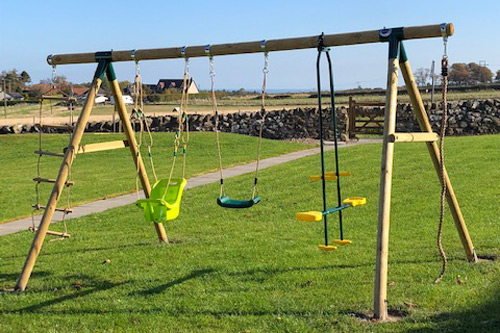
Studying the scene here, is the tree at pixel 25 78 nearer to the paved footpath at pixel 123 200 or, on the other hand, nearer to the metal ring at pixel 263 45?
the paved footpath at pixel 123 200

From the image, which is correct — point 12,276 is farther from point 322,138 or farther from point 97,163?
point 97,163

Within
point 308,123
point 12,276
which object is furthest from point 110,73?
point 308,123

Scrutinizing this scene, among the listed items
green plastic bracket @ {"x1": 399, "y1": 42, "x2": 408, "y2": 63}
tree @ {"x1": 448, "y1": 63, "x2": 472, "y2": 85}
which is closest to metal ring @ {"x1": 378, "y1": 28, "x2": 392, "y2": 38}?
green plastic bracket @ {"x1": 399, "y1": 42, "x2": 408, "y2": 63}

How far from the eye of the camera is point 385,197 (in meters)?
5.51

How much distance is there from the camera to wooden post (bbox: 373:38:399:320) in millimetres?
5328

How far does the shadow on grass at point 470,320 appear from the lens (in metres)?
5.07

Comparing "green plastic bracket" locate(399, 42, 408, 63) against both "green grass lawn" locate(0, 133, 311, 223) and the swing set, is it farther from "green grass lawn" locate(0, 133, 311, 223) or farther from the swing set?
"green grass lawn" locate(0, 133, 311, 223)

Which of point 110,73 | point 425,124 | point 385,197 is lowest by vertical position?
point 385,197

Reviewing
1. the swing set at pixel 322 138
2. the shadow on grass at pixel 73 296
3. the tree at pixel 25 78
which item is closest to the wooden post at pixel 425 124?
the swing set at pixel 322 138

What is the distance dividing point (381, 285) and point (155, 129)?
25.1 meters

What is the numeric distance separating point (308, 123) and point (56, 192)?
22270 millimetres

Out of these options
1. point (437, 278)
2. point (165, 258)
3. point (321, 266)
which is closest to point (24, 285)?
point (165, 258)

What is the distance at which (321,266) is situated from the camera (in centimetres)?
712

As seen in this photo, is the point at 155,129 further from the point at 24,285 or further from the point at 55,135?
the point at 24,285
